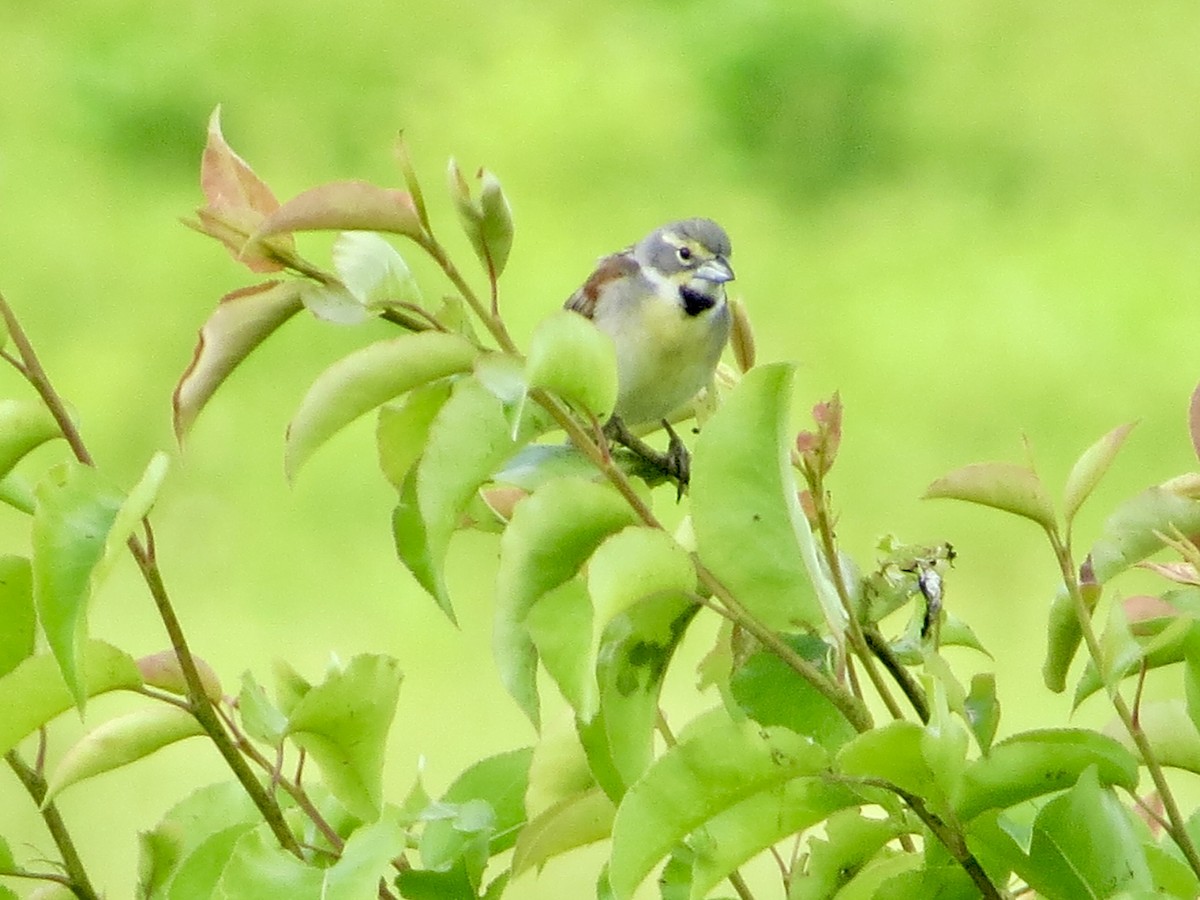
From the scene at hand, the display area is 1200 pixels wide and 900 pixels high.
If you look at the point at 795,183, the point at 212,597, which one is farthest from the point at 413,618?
the point at 795,183

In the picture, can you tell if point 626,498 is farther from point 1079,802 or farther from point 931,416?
point 931,416

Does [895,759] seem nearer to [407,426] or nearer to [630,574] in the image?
[630,574]

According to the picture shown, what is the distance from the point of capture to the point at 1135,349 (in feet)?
10.8

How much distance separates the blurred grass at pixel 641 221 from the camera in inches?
120

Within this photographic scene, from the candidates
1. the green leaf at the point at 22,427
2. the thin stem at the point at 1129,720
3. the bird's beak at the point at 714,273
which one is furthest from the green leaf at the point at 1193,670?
the bird's beak at the point at 714,273

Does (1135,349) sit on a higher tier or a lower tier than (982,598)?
higher

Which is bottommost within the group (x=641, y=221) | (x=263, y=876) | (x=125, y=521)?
(x=641, y=221)

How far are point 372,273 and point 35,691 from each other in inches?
6.2

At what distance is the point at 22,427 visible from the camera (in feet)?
1.77

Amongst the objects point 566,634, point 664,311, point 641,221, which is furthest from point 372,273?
point 641,221

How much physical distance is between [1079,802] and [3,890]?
0.33 meters

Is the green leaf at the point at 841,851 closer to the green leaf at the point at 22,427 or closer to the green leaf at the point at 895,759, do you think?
the green leaf at the point at 895,759

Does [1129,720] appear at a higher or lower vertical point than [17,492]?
lower

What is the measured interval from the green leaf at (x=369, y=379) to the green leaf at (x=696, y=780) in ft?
0.43
